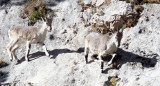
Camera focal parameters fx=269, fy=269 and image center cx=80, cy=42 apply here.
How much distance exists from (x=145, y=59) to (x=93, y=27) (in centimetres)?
415

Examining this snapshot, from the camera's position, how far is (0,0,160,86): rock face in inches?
506

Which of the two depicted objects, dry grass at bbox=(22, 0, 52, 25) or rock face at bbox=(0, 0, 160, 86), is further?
dry grass at bbox=(22, 0, 52, 25)

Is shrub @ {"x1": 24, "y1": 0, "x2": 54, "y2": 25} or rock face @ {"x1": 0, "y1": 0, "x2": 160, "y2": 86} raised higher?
shrub @ {"x1": 24, "y1": 0, "x2": 54, "y2": 25}

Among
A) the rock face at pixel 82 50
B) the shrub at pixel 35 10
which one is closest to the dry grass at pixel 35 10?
the shrub at pixel 35 10

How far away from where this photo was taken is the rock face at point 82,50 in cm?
1285

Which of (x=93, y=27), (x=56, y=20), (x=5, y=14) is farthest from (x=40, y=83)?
(x=5, y=14)

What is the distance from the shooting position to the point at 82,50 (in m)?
15.4

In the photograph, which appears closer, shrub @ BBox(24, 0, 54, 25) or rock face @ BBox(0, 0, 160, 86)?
rock face @ BBox(0, 0, 160, 86)

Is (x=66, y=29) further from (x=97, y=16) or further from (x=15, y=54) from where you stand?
(x=15, y=54)

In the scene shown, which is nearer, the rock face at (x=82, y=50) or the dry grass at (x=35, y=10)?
the rock face at (x=82, y=50)

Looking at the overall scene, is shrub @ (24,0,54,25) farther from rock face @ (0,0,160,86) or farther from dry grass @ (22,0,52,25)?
rock face @ (0,0,160,86)

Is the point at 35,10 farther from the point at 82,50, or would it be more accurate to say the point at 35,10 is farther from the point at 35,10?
the point at 82,50

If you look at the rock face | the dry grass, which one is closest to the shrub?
the dry grass

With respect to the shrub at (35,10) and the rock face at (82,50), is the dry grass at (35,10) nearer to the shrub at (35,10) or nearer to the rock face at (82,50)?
the shrub at (35,10)
